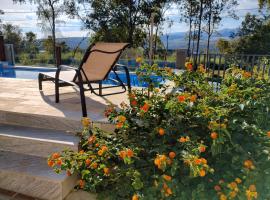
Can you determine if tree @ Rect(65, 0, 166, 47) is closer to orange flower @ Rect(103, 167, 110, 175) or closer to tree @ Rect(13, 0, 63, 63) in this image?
tree @ Rect(13, 0, 63, 63)

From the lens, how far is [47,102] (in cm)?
318

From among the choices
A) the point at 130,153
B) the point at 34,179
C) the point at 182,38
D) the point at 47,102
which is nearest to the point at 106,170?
the point at 130,153

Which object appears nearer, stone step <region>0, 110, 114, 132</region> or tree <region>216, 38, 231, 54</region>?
stone step <region>0, 110, 114, 132</region>

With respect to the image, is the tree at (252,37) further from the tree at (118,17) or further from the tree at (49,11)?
the tree at (49,11)

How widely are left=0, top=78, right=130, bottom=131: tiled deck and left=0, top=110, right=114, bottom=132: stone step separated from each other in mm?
13

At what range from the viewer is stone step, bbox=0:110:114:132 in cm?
250

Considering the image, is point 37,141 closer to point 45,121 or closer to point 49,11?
point 45,121

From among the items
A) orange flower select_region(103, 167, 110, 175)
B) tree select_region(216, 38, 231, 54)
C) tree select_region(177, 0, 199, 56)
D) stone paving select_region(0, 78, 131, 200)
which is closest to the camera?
orange flower select_region(103, 167, 110, 175)

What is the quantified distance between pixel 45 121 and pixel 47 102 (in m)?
0.63

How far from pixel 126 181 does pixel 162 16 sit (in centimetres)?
1194

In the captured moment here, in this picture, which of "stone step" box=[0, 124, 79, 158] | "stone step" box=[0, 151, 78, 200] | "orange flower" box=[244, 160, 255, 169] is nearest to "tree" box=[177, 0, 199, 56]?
"stone step" box=[0, 124, 79, 158]

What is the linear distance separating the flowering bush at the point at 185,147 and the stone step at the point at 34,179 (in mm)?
224

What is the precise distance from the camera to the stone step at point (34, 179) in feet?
6.48

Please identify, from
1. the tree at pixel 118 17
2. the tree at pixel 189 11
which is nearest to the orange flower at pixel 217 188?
the tree at pixel 118 17
